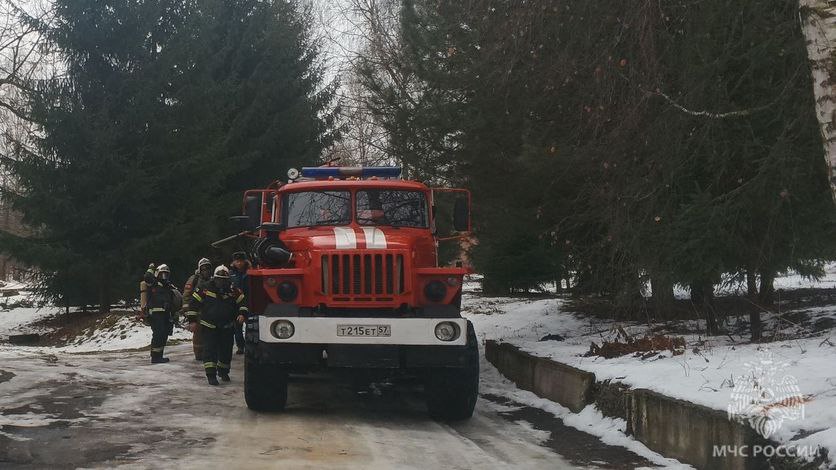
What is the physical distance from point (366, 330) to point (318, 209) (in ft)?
7.01

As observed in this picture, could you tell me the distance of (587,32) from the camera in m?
9.00

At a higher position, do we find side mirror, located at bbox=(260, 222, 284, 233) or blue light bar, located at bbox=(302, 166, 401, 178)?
blue light bar, located at bbox=(302, 166, 401, 178)

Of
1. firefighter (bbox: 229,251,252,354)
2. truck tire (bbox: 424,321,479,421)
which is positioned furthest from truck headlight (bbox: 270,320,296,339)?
firefighter (bbox: 229,251,252,354)

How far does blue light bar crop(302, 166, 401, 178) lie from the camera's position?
11.0 meters

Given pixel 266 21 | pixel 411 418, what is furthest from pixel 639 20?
pixel 266 21

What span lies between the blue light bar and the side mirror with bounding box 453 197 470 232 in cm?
109

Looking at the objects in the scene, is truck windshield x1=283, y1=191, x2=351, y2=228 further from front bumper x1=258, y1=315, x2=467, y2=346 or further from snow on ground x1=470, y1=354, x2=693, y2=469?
snow on ground x1=470, y1=354, x2=693, y2=469

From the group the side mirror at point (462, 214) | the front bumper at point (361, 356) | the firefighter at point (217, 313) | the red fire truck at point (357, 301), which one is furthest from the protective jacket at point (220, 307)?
the side mirror at point (462, 214)

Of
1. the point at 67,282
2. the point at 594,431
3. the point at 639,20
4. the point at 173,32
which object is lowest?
the point at 594,431

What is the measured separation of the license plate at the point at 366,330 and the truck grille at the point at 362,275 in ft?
1.52

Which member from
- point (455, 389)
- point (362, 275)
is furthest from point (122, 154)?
point (455, 389)

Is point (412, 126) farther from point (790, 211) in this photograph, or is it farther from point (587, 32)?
point (790, 211)

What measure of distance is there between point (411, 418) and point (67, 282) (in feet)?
49.9

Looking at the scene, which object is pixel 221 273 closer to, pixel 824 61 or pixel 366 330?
pixel 366 330
